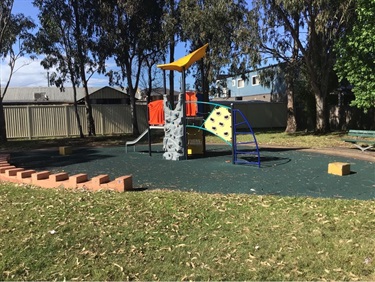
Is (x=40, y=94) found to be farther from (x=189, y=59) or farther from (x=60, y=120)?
(x=189, y=59)

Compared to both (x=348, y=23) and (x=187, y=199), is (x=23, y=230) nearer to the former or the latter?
(x=187, y=199)

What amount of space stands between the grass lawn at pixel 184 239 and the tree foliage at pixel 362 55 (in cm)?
971

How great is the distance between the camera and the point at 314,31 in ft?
60.2

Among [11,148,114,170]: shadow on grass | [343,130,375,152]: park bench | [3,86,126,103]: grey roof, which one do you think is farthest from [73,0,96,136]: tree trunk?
[3,86,126,103]: grey roof

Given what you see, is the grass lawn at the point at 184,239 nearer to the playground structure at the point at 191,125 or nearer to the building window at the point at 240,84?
the playground structure at the point at 191,125

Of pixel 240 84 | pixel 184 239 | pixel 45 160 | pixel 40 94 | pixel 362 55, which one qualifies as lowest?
pixel 184 239

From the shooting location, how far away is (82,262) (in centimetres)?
373

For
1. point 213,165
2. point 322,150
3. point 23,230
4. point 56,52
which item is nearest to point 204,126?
point 213,165

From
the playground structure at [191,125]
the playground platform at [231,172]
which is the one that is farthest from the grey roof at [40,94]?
the playground structure at [191,125]

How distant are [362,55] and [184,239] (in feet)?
41.6

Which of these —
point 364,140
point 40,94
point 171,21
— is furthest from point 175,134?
point 40,94

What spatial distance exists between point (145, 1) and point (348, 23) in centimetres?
1114

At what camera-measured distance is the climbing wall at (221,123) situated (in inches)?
430

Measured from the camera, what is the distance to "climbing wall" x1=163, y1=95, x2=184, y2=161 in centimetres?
1181
